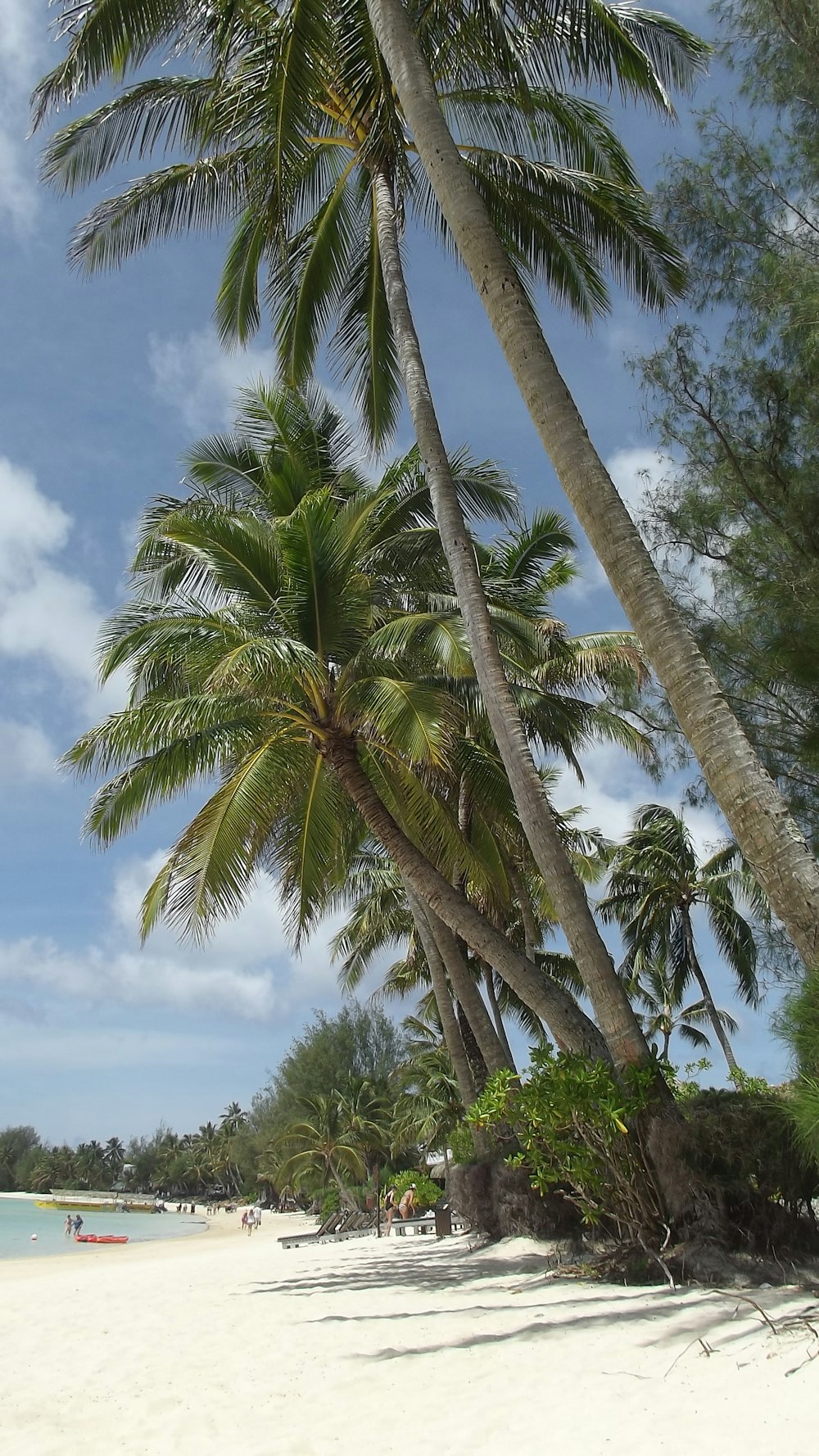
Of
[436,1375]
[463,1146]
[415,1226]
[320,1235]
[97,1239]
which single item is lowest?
[436,1375]

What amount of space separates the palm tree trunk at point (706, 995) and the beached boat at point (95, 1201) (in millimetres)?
75867

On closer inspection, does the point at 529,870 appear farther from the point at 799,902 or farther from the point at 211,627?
the point at 799,902

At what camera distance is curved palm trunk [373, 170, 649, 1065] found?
741cm

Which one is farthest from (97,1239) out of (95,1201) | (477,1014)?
(95,1201)

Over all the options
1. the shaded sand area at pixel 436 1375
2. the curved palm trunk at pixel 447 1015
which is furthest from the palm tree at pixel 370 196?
the curved palm trunk at pixel 447 1015

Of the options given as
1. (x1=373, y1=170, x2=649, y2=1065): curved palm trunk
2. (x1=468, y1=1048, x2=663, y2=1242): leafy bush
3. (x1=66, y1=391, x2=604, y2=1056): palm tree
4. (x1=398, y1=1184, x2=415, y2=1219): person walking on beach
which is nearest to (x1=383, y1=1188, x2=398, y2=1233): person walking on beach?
(x1=398, y1=1184, x2=415, y2=1219): person walking on beach

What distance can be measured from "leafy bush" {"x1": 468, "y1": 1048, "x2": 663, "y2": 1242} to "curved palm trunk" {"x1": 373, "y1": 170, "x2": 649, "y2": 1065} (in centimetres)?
30

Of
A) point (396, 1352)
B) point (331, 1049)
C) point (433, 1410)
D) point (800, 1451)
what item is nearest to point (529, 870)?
point (396, 1352)

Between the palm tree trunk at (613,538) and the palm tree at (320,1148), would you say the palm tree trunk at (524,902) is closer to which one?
the palm tree trunk at (613,538)

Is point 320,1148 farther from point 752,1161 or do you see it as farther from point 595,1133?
point 752,1161

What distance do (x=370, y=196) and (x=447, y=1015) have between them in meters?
11.5

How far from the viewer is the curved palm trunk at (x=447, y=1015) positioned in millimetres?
14000

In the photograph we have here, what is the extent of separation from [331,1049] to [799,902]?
144 feet

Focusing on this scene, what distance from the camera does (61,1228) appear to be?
216 ft
